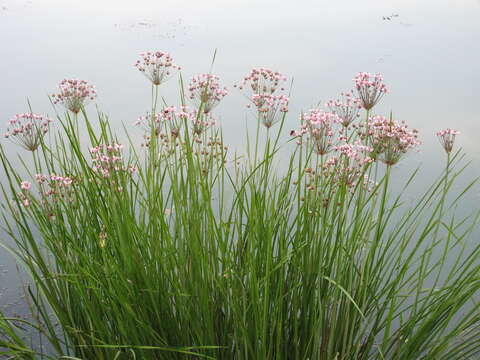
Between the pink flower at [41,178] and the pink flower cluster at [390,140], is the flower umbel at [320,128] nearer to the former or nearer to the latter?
the pink flower cluster at [390,140]

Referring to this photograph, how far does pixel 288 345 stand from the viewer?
101 inches

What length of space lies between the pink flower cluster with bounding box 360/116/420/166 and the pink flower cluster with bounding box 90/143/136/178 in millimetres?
1211

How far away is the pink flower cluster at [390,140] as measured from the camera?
2.37 m

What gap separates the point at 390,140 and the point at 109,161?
134 cm

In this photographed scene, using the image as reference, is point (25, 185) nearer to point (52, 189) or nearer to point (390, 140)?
point (52, 189)

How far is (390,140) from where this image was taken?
2365 mm

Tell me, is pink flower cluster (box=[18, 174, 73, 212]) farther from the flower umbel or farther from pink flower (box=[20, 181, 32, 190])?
the flower umbel

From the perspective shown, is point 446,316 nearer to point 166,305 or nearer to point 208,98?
point 166,305

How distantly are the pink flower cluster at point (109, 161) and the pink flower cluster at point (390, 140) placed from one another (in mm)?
1211

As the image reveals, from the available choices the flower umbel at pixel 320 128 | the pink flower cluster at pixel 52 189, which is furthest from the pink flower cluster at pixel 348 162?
the pink flower cluster at pixel 52 189

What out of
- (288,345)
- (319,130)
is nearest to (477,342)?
(288,345)

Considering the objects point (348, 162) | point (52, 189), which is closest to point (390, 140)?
point (348, 162)

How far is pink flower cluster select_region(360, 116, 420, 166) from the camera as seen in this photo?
2371 mm

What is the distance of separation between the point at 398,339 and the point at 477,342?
1.28 ft
